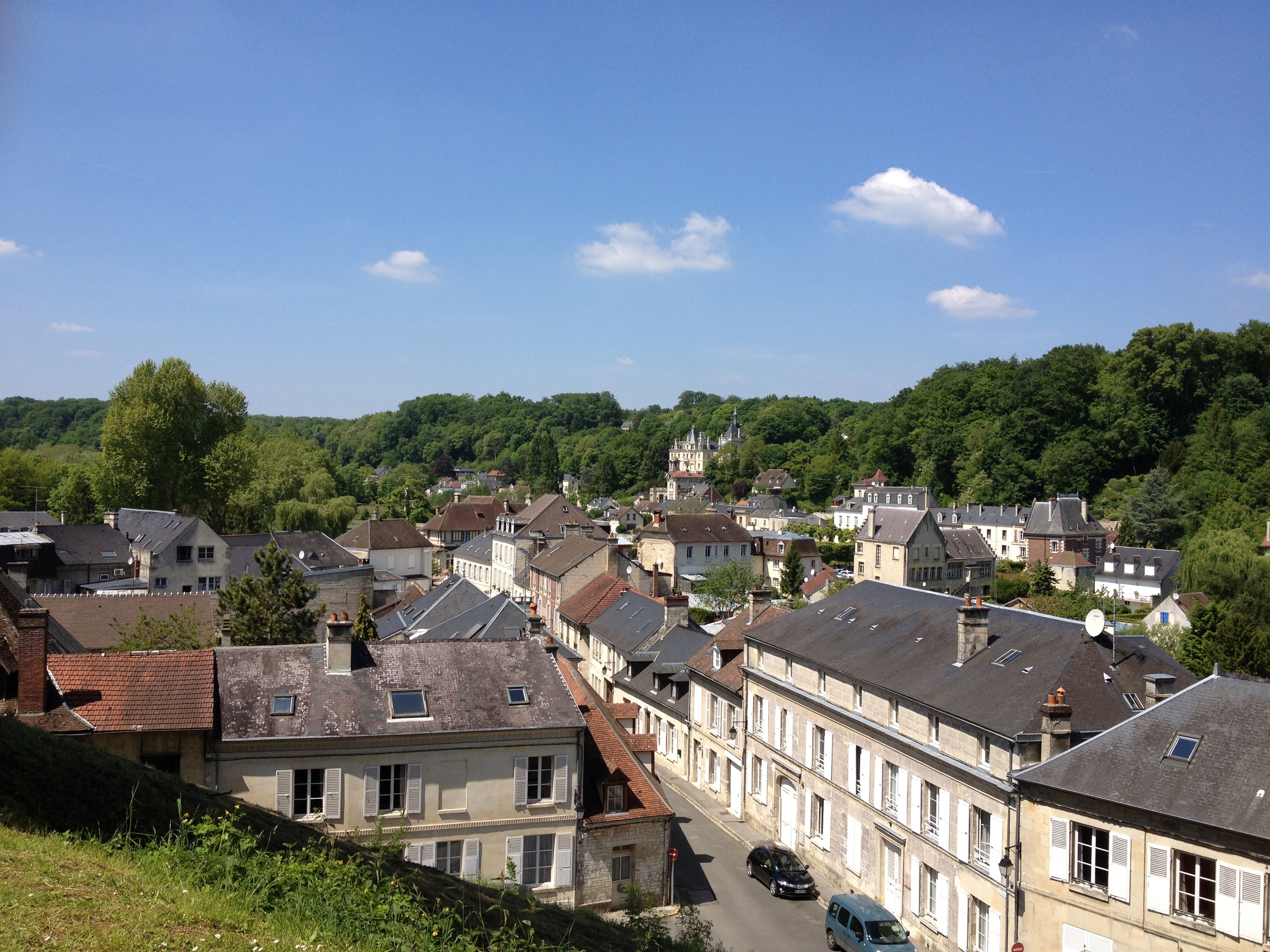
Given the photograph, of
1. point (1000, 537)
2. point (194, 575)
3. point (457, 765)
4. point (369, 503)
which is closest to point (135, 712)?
point (457, 765)

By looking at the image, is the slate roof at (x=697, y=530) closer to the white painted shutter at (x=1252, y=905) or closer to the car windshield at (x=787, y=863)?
the car windshield at (x=787, y=863)

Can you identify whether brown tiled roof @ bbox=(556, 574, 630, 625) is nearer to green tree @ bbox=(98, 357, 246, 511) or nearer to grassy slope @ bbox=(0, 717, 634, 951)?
green tree @ bbox=(98, 357, 246, 511)

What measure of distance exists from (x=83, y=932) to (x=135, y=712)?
43.4 feet

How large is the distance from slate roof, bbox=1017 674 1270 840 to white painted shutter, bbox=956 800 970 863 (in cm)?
198

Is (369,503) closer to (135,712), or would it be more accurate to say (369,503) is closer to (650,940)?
(135,712)

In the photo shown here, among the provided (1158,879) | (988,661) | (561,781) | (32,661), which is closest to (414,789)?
(561,781)

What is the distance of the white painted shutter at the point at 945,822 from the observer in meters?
19.9

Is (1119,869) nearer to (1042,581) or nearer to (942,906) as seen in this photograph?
(942,906)

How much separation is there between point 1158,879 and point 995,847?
306 centimetres

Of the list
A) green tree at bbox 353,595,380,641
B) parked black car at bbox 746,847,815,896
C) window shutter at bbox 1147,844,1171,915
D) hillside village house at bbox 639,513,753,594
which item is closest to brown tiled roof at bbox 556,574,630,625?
green tree at bbox 353,595,380,641

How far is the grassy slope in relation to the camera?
6.36 m

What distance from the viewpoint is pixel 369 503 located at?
136625 millimetres

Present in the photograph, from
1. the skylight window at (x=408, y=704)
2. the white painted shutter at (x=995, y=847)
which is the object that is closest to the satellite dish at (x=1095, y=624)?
the white painted shutter at (x=995, y=847)

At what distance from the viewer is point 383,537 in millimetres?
65875
